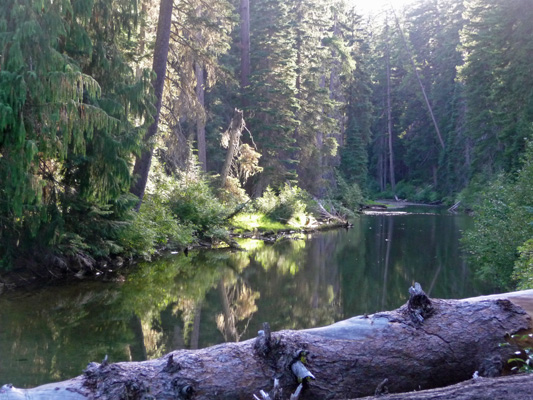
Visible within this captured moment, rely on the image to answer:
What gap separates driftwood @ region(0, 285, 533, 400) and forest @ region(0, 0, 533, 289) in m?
2.75

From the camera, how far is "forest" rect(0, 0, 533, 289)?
29.3 ft

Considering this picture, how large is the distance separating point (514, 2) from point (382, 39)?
115ft

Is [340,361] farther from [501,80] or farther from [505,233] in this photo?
[501,80]

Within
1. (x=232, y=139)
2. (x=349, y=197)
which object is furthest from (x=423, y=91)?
(x=232, y=139)

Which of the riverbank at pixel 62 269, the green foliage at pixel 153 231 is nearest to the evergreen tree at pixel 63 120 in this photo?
the riverbank at pixel 62 269

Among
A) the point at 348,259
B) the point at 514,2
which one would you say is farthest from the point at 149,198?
the point at 514,2

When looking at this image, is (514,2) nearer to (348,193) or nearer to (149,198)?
(348,193)

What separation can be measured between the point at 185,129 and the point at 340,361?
88.2 feet

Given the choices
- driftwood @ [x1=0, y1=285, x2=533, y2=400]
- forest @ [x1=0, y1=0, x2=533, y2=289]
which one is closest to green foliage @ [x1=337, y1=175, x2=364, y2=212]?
forest @ [x1=0, y1=0, x2=533, y2=289]

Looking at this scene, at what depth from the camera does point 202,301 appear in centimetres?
975

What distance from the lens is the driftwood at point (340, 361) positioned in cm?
389

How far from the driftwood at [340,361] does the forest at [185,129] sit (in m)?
2.75

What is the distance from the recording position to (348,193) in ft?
117

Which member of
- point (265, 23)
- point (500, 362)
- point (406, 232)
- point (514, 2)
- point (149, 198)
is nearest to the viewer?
point (500, 362)
